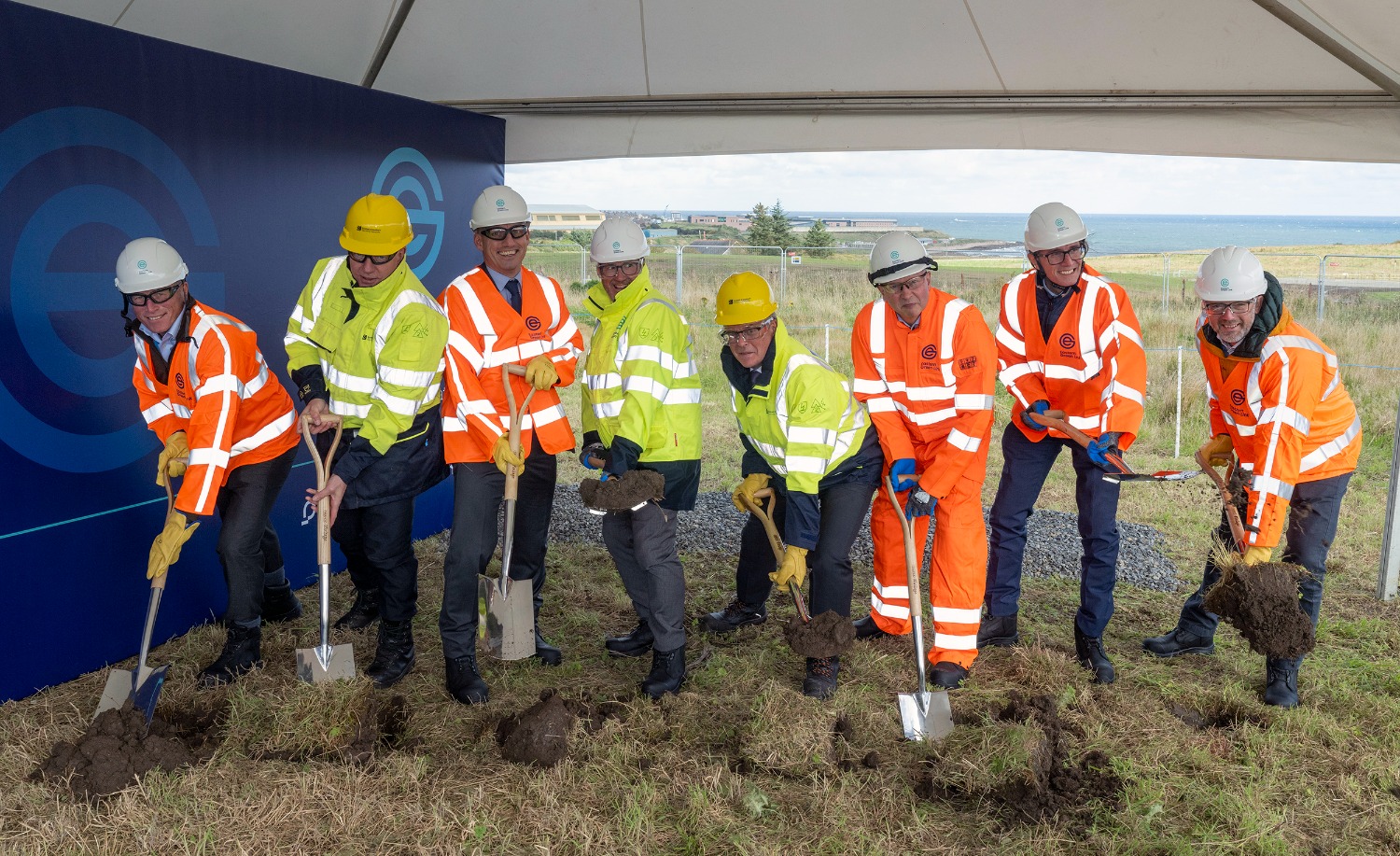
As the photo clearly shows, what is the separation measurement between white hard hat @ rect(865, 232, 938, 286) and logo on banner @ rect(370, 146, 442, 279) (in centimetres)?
307

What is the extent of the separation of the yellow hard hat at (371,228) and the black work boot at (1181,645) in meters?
3.87

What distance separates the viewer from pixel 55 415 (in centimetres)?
405

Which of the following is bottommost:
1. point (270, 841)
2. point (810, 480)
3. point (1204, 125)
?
point (270, 841)

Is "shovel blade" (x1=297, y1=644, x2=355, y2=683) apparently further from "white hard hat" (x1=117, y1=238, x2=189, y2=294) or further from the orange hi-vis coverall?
the orange hi-vis coverall

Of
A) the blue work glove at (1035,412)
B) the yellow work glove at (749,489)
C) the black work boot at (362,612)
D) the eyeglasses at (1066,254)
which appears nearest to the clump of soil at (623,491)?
the yellow work glove at (749,489)

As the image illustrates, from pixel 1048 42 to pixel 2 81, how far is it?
Result: 4.49 m

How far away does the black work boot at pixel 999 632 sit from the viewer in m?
4.62

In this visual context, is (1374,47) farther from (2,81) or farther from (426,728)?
(2,81)

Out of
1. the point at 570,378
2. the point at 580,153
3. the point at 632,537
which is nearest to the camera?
the point at 632,537

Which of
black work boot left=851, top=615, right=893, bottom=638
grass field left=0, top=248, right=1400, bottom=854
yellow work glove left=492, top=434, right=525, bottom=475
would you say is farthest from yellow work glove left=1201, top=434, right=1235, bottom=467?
yellow work glove left=492, top=434, right=525, bottom=475

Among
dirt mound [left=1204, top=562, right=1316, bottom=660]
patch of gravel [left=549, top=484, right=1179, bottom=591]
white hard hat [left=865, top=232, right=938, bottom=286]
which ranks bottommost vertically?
patch of gravel [left=549, top=484, right=1179, bottom=591]

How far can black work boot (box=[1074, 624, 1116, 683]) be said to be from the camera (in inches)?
164

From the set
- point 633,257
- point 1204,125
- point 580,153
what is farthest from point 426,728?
point 1204,125

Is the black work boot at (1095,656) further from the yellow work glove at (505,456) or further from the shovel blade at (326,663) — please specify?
the shovel blade at (326,663)
